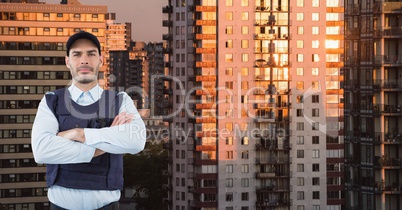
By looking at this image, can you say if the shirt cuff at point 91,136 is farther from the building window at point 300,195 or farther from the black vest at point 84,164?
the building window at point 300,195

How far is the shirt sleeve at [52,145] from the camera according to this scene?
9.68 metres

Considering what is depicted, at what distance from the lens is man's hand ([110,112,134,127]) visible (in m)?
9.89

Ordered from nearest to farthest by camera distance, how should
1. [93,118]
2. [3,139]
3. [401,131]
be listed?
[93,118] → [401,131] → [3,139]

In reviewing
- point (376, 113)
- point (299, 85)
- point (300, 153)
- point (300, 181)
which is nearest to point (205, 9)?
point (299, 85)

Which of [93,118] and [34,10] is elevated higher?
[34,10]

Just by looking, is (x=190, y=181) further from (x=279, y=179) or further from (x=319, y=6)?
(x=319, y=6)

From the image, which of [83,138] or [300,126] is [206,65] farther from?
[83,138]

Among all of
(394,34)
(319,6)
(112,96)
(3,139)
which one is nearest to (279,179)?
(319,6)

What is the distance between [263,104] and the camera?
101 m

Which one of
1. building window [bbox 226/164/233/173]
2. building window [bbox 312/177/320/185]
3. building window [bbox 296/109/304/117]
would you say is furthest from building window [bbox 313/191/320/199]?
building window [bbox 226/164/233/173]

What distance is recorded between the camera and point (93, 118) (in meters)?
9.82

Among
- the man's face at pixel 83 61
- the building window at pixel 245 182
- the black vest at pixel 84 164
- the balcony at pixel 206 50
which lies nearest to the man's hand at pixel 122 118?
the black vest at pixel 84 164

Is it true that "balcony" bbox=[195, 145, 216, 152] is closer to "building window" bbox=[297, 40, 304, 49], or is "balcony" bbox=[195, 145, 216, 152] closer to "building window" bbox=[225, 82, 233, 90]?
"building window" bbox=[225, 82, 233, 90]

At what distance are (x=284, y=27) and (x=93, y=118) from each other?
92341 mm
